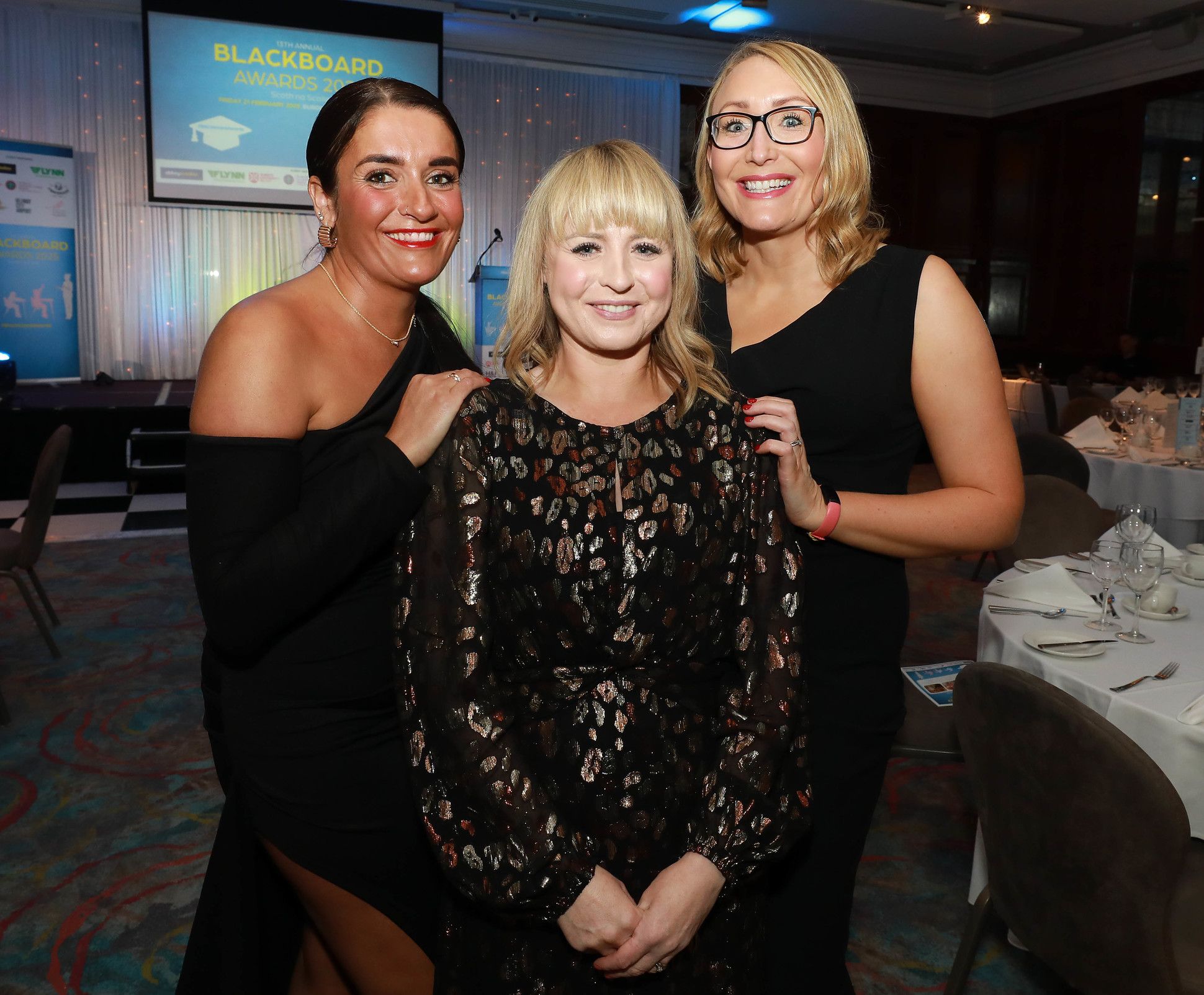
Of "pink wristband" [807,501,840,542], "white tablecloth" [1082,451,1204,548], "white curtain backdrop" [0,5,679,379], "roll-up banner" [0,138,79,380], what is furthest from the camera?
"white curtain backdrop" [0,5,679,379]

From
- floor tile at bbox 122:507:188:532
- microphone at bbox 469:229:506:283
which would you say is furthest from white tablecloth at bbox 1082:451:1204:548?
microphone at bbox 469:229:506:283

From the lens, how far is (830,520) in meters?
1.47

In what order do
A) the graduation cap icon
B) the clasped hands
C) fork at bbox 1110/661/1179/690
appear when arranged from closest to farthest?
1. the clasped hands
2. fork at bbox 1110/661/1179/690
3. the graduation cap icon

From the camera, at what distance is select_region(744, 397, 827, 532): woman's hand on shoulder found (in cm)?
139

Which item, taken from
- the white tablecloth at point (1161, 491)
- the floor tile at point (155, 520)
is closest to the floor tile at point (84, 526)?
the floor tile at point (155, 520)

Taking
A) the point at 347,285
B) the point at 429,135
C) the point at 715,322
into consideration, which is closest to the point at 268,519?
the point at 347,285

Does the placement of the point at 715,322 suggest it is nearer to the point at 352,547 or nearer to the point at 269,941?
the point at 352,547

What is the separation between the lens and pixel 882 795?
3336 millimetres

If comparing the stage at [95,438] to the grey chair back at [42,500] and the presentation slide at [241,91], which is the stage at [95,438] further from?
the grey chair back at [42,500]

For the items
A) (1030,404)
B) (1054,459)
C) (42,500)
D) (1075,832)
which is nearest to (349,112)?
(1075,832)

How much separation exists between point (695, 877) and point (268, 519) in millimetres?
749

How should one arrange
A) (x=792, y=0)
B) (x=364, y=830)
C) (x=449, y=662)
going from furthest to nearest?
1. (x=792, y=0)
2. (x=364, y=830)
3. (x=449, y=662)

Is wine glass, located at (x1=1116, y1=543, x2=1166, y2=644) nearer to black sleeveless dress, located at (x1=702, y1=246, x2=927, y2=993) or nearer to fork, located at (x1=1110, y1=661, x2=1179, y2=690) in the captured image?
fork, located at (x1=1110, y1=661, x2=1179, y2=690)

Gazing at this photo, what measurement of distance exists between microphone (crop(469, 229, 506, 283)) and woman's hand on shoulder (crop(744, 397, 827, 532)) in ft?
29.3
